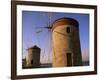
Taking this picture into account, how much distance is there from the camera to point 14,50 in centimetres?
176

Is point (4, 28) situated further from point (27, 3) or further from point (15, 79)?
point (15, 79)

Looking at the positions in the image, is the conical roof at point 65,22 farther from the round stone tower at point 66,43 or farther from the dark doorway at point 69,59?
the dark doorway at point 69,59

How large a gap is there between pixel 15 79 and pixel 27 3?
0.65 meters

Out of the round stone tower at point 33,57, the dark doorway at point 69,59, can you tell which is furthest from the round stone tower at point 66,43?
the round stone tower at point 33,57

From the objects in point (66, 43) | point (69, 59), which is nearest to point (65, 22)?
point (66, 43)

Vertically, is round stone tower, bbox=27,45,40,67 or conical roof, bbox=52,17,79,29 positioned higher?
conical roof, bbox=52,17,79,29

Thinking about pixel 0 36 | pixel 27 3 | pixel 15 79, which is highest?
pixel 27 3

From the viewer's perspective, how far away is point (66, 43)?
6.30 ft

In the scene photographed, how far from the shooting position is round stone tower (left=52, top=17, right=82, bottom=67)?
74.4 inches

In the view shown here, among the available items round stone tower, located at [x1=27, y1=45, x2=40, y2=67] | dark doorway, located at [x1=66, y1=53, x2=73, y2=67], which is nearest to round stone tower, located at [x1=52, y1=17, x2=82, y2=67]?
dark doorway, located at [x1=66, y1=53, x2=73, y2=67]

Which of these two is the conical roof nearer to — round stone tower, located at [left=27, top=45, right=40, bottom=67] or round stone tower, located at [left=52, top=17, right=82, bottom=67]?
round stone tower, located at [left=52, top=17, right=82, bottom=67]

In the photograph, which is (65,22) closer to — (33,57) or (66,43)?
(66,43)

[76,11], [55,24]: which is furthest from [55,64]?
[76,11]

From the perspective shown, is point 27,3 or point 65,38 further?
point 65,38
